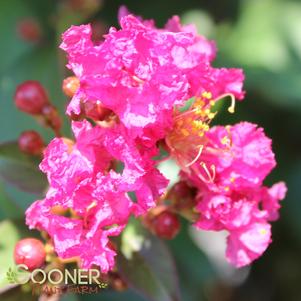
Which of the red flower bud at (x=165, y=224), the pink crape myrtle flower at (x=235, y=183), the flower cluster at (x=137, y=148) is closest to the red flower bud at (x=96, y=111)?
the flower cluster at (x=137, y=148)

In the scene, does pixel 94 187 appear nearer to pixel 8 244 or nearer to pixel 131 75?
pixel 131 75

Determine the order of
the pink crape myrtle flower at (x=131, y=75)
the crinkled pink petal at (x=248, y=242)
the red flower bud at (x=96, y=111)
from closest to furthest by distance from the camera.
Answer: the pink crape myrtle flower at (x=131, y=75) → the red flower bud at (x=96, y=111) → the crinkled pink petal at (x=248, y=242)

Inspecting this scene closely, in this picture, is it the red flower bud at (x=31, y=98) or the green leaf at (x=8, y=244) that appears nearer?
the green leaf at (x=8, y=244)

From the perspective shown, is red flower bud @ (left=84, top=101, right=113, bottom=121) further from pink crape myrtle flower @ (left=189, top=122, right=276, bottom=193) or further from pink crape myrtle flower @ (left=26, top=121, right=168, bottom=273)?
pink crape myrtle flower @ (left=189, top=122, right=276, bottom=193)

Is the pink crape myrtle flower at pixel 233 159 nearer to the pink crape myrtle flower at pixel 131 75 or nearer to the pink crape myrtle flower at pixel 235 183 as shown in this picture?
the pink crape myrtle flower at pixel 235 183

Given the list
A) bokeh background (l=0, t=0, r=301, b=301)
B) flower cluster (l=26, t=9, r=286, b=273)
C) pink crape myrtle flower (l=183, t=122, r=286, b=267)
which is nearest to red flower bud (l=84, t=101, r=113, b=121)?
flower cluster (l=26, t=9, r=286, b=273)

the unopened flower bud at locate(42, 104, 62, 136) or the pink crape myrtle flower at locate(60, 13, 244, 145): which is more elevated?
the pink crape myrtle flower at locate(60, 13, 244, 145)
